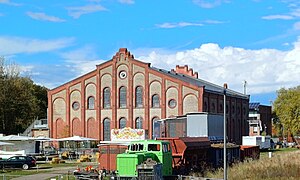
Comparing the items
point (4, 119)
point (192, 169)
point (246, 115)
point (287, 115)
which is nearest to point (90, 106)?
point (4, 119)

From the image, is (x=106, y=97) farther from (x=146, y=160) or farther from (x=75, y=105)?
(x=146, y=160)

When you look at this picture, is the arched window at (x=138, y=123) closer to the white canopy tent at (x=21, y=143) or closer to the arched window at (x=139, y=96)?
the arched window at (x=139, y=96)

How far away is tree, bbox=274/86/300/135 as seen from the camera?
4663 inches

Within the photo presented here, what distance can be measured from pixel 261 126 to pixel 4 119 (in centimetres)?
6129

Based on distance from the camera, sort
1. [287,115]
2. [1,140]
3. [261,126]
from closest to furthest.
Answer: [1,140], [287,115], [261,126]

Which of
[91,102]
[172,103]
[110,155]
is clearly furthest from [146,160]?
[91,102]

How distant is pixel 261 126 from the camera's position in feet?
436

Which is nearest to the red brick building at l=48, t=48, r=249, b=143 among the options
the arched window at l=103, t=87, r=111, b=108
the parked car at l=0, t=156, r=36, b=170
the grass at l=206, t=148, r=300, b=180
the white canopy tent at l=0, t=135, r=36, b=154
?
the arched window at l=103, t=87, r=111, b=108

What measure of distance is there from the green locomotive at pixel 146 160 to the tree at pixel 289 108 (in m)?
87.2

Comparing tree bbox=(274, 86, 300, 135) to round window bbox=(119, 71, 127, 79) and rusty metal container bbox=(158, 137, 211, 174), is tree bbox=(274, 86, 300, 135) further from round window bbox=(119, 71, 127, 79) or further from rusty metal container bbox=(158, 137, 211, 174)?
rusty metal container bbox=(158, 137, 211, 174)

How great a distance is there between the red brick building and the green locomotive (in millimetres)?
52485

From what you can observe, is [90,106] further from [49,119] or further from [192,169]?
[192,169]

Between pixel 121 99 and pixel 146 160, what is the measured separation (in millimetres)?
59941

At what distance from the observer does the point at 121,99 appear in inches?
3627
